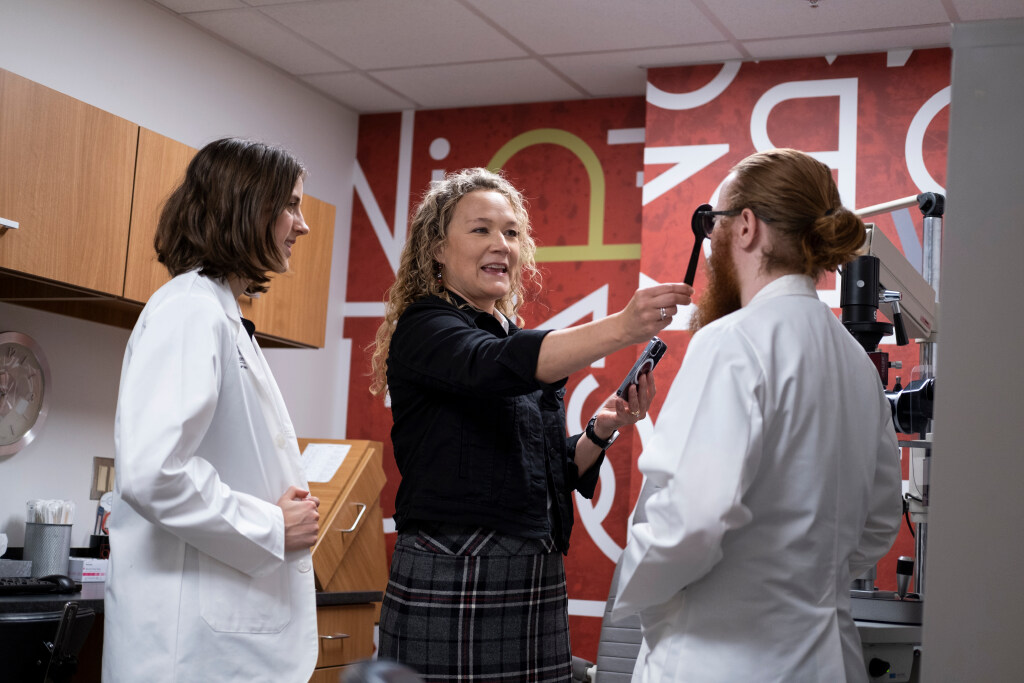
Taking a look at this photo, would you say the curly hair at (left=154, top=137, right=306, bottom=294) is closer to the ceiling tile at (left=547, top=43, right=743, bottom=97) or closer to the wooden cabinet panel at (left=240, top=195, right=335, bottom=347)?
the wooden cabinet panel at (left=240, top=195, right=335, bottom=347)

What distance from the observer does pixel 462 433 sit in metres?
1.83

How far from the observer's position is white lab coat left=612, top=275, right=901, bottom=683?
4.29ft

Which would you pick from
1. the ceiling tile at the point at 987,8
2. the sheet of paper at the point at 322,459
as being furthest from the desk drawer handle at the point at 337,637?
the ceiling tile at the point at 987,8

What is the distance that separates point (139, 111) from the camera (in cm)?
371

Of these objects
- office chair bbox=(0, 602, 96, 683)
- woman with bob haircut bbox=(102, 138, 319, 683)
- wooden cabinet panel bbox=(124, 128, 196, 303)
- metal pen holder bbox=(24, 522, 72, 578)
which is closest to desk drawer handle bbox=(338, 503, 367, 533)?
metal pen holder bbox=(24, 522, 72, 578)

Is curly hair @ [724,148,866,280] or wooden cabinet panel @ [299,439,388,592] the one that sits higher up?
curly hair @ [724,148,866,280]

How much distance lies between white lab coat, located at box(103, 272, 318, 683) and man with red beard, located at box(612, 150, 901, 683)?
A: 542 mm

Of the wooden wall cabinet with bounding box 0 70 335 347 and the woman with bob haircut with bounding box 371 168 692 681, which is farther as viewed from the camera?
the wooden wall cabinet with bounding box 0 70 335 347

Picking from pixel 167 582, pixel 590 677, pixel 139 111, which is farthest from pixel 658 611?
pixel 139 111

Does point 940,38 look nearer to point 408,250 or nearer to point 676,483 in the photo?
point 408,250

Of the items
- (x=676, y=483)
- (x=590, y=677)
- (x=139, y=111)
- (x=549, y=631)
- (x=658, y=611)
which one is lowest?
(x=590, y=677)

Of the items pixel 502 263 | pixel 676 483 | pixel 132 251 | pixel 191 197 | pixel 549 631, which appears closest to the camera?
pixel 676 483

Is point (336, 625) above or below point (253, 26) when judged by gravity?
below

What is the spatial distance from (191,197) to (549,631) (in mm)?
994
